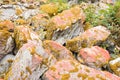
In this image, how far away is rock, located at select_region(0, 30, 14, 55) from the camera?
11828mm

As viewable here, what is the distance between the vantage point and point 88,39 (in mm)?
12219

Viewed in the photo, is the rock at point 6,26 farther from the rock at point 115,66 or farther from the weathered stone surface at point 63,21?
the rock at point 115,66

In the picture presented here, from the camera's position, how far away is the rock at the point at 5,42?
11.8 m

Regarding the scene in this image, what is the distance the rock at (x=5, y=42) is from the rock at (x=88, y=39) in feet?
7.91

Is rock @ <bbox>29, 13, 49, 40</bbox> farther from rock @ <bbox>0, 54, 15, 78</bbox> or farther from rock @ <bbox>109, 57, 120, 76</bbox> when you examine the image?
rock @ <bbox>109, 57, 120, 76</bbox>

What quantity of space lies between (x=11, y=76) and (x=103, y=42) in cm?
470

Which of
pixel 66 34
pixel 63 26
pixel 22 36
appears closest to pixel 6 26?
pixel 22 36

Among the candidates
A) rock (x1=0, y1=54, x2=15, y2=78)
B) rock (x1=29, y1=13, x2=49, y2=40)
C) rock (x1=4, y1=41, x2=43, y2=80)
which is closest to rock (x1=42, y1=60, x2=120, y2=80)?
rock (x1=4, y1=41, x2=43, y2=80)

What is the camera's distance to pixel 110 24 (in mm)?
14023

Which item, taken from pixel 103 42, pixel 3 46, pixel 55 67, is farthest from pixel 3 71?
pixel 103 42

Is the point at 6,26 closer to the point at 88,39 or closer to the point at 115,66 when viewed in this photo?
the point at 88,39

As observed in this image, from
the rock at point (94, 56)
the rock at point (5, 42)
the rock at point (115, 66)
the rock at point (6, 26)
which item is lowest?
the rock at point (115, 66)

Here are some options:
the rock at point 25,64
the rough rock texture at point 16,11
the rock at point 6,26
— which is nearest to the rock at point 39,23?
the rough rock texture at point 16,11

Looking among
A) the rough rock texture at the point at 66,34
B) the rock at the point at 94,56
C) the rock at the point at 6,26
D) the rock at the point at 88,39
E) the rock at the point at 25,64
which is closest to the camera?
the rock at the point at 25,64
